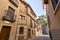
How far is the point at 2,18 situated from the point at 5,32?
4.79ft

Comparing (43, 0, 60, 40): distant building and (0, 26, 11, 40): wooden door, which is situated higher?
(43, 0, 60, 40): distant building

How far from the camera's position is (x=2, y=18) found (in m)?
6.38

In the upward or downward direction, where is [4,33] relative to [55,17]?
downward

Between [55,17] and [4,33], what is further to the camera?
[4,33]

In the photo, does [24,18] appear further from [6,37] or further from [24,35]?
[6,37]

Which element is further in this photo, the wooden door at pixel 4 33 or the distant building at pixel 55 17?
the wooden door at pixel 4 33

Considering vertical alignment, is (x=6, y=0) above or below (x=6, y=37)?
above

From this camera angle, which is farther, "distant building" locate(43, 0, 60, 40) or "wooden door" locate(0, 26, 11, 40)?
"wooden door" locate(0, 26, 11, 40)

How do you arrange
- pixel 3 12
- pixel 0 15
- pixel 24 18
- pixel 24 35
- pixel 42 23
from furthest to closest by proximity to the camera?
pixel 42 23 < pixel 24 18 < pixel 24 35 < pixel 3 12 < pixel 0 15


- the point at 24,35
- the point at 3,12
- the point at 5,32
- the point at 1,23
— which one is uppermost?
the point at 3,12

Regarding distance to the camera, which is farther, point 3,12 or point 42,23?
point 42,23

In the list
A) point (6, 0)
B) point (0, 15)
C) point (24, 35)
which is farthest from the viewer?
point (24, 35)

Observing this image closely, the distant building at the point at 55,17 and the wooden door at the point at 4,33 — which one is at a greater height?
the distant building at the point at 55,17

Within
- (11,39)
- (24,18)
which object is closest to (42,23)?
(24,18)
